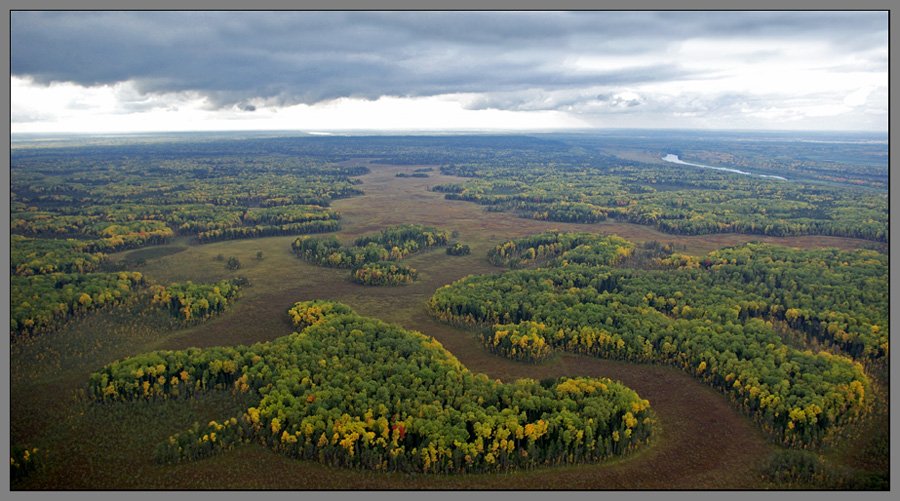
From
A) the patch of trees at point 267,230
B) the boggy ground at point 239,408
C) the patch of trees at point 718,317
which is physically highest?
the patch of trees at point 267,230

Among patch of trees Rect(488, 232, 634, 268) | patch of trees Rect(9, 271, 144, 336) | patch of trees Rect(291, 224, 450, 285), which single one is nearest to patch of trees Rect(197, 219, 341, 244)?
patch of trees Rect(291, 224, 450, 285)

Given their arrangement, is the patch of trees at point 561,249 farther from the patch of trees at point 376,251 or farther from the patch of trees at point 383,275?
the patch of trees at point 383,275

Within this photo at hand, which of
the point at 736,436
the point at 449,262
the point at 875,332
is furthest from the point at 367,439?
the point at 449,262

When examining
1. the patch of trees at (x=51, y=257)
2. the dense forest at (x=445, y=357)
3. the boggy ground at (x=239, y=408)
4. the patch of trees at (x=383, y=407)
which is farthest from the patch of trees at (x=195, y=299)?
the patch of trees at (x=51, y=257)

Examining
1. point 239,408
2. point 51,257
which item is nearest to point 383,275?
point 239,408

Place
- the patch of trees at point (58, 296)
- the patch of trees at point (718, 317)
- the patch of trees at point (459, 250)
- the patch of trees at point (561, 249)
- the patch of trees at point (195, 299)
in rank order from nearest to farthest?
the patch of trees at point (718, 317)
the patch of trees at point (58, 296)
the patch of trees at point (195, 299)
the patch of trees at point (561, 249)
the patch of trees at point (459, 250)

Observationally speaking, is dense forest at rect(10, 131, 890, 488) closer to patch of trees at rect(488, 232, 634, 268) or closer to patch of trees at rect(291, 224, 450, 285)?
patch of trees at rect(291, 224, 450, 285)
